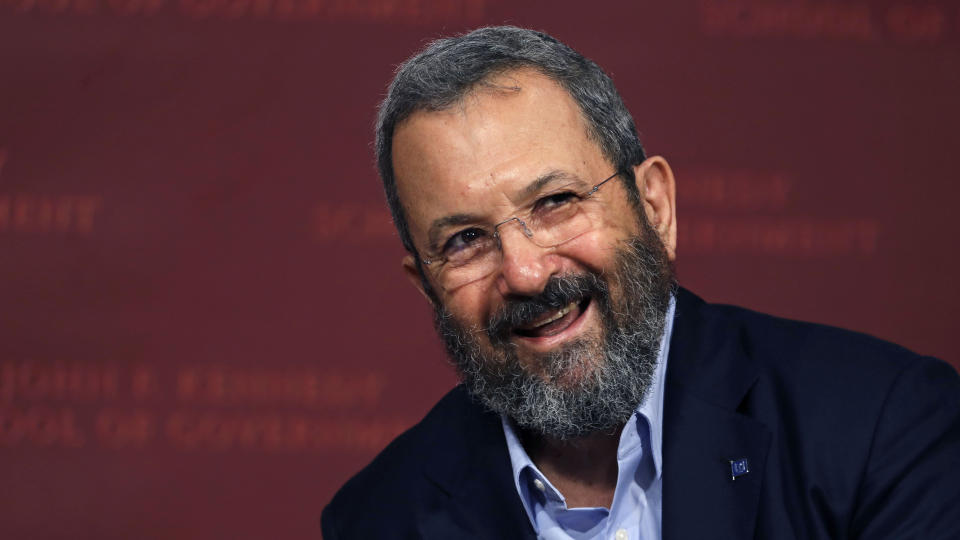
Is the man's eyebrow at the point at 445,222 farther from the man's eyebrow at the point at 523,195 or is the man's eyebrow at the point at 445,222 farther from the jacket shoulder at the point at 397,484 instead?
the jacket shoulder at the point at 397,484

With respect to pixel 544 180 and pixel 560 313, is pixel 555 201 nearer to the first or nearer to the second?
pixel 544 180

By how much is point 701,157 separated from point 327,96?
0.99 m

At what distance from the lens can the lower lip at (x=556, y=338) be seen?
5.85ft

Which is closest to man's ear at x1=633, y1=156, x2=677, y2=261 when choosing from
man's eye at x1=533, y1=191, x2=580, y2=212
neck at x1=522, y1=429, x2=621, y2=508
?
man's eye at x1=533, y1=191, x2=580, y2=212

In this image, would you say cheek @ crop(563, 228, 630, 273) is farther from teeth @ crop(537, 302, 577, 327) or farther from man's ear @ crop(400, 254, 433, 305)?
man's ear @ crop(400, 254, 433, 305)

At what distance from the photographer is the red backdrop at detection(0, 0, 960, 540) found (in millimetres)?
2766

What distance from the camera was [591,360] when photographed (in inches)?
70.7

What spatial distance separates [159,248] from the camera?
9.10 feet

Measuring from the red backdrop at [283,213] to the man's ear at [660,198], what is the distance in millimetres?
756

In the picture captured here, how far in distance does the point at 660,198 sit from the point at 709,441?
500mm

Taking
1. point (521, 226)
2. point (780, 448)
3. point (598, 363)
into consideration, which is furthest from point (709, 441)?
point (521, 226)

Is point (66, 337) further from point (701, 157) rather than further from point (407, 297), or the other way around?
point (701, 157)

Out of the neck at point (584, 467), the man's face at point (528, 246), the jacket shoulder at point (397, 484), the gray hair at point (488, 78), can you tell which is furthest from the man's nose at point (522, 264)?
the jacket shoulder at point (397, 484)

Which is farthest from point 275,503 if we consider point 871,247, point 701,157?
point 871,247
